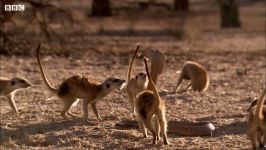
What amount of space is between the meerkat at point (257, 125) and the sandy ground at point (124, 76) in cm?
47

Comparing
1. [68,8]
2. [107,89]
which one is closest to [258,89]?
[107,89]

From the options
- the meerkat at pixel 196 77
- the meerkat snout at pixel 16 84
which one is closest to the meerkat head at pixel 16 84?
the meerkat snout at pixel 16 84

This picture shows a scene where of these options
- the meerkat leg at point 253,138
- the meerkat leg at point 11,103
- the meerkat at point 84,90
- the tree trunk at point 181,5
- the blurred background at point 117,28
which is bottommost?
the meerkat leg at point 253,138

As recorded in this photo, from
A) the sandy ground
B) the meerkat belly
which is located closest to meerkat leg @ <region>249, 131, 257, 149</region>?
the sandy ground

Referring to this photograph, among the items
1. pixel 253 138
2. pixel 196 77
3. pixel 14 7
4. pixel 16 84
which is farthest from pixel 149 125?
pixel 14 7

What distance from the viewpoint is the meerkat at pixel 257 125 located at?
845 cm

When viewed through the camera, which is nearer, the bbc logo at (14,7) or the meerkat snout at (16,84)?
the meerkat snout at (16,84)

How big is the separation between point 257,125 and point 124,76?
7937mm

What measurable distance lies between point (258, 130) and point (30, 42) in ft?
44.6

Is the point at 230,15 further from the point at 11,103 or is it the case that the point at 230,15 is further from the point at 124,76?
the point at 11,103

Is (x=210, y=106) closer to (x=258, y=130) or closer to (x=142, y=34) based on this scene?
(x=258, y=130)

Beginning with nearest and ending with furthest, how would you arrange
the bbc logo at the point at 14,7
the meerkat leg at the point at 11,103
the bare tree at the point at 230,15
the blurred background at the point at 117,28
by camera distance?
the meerkat leg at the point at 11,103 → the bbc logo at the point at 14,7 → the blurred background at the point at 117,28 → the bare tree at the point at 230,15

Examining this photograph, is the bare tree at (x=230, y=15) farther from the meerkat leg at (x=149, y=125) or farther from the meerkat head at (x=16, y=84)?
the meerkat leg at (x=149, y=125)

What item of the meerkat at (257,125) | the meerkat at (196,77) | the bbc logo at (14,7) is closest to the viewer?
the meerkat at (257,125)
